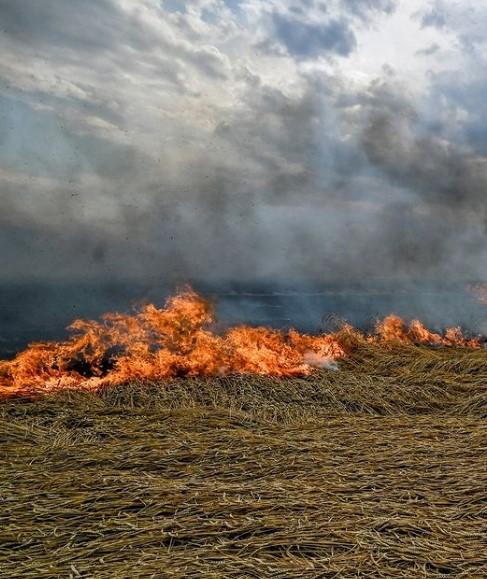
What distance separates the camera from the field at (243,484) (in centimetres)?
411

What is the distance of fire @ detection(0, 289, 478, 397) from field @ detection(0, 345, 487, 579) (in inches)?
38.6

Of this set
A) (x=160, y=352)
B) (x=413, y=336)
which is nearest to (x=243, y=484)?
(x=160, y=352)

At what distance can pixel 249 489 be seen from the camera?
5.26 m

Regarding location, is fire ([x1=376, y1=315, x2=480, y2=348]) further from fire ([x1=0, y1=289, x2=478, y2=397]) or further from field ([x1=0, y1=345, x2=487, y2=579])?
field ([x1=0, y1=345, x2=487, y2=579])

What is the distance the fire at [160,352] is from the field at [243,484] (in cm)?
98

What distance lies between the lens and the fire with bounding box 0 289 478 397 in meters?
10.4

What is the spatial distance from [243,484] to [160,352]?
20.7 ft

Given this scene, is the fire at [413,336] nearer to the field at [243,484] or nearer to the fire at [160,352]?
the fire at [160,352]

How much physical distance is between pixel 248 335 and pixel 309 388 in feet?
11.3

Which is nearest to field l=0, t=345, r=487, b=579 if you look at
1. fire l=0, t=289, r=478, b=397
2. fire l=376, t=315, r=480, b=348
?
fire l=0, t=289, r=478, b=397

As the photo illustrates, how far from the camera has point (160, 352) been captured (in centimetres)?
1136

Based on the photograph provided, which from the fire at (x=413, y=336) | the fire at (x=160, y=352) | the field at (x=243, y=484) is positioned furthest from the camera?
the fire at (x=413, y=336)

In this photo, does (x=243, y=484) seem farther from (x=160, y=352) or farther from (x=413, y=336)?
(x=413, y=336)

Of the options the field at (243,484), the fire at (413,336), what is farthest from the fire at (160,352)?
the fire at (413,336)
